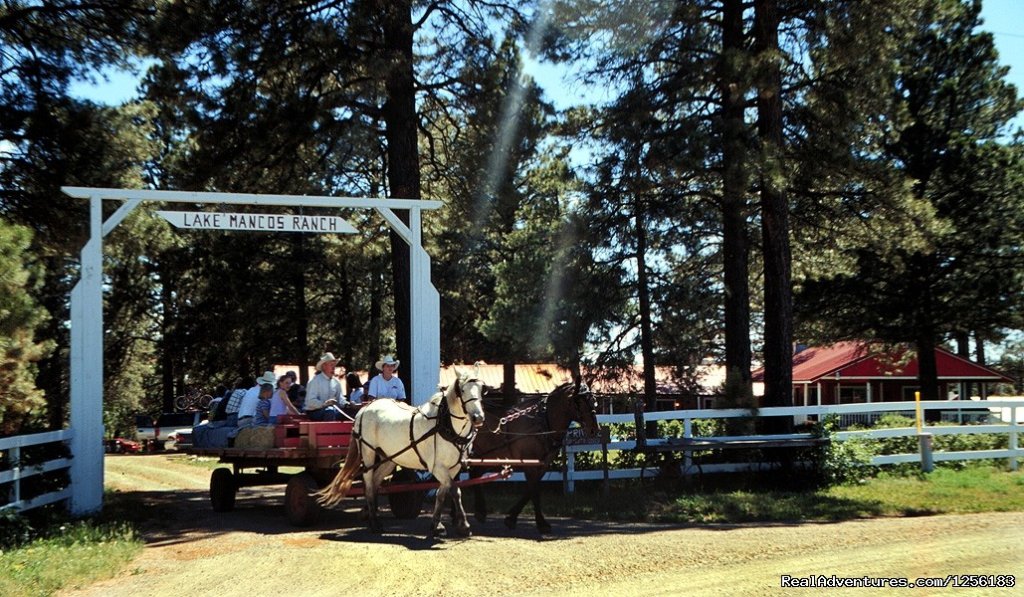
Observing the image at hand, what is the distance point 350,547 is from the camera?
10789mm

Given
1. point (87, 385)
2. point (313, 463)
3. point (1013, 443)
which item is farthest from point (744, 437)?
point (87, 385)

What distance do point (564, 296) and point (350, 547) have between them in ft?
41.6

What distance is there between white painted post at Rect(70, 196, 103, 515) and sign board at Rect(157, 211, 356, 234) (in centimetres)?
118

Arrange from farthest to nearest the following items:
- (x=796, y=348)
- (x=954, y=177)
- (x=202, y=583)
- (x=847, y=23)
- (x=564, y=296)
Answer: (x=796, y=348) → (x=954, y=177) → (x=564, y=296) → (x=847, y=23) → (x=202, y=583)

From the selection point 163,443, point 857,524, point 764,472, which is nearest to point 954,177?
point 764,472

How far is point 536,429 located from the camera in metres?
12.6

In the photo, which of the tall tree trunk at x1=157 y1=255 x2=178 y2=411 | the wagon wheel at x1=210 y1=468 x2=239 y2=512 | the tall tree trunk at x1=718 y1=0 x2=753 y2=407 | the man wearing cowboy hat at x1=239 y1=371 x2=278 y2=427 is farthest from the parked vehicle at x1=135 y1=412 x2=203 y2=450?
the tall tree trunk at x1=718 y1=0 x2=753 y2=407

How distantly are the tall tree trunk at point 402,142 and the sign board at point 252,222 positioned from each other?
355 centimetres

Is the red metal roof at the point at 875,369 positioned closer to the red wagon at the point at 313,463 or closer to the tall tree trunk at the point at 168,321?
the tall tree trunk at the point at 168,321

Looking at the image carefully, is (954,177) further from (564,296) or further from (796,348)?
(796,348)

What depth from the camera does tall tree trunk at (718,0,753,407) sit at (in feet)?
53.4

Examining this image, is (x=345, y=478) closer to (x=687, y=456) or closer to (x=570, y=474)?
(x=570, y=474)

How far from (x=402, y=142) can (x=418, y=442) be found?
8243 mm

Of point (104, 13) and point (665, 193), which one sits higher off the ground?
point (104, 13)
